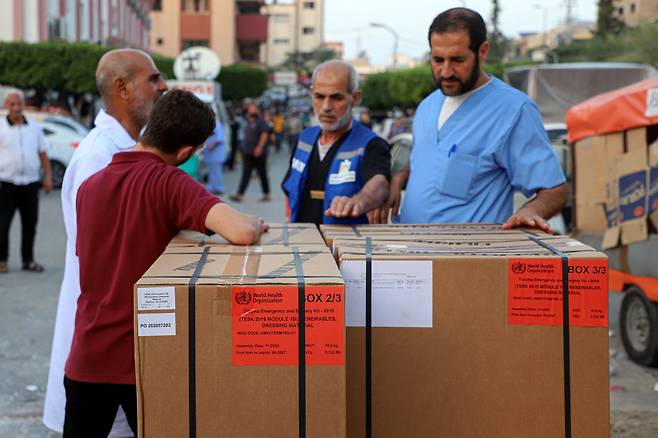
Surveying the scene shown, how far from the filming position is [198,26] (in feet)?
221

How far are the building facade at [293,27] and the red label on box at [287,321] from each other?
127 metres

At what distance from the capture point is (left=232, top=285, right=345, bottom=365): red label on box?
228cm

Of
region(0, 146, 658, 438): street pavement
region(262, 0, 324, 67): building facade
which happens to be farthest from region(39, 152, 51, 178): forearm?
region(262, 0, 324, 67): building facade

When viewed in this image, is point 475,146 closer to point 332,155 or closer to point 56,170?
point 332,155


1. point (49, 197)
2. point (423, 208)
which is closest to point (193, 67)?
point (49, 197)

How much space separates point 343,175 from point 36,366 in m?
3.34

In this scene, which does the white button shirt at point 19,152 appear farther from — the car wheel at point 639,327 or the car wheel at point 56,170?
the car wheel at point 56,170

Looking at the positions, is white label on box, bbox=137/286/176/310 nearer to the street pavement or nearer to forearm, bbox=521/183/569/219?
forearm, bbox=521/183/569/219

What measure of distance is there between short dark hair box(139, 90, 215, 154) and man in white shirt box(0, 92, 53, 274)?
7.63 m

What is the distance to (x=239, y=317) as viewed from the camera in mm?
2287

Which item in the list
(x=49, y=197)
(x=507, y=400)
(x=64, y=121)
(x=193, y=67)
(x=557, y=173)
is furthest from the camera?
(x=193, y=67)

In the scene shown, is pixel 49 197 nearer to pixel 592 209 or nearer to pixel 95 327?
pixel 592 209

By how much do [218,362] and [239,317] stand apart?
0.40ft

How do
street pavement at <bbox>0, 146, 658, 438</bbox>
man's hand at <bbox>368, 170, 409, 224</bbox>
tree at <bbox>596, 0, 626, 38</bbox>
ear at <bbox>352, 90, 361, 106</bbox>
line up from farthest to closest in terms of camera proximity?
tree at <bbox>596, 0, 626, 38</bbox>
street pavement at <bbox>0, 146, 658, 438</bbox>
ear at <bbox>352, 90, 361, 106</bbox>
man's hand at <bbox>368, 170, 409, 224</bbox>
